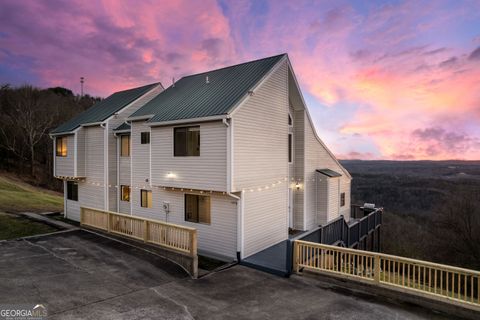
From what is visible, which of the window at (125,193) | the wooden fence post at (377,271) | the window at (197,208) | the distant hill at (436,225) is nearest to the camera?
the wooden fence post at (377,271)

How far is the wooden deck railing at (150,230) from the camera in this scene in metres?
9.44

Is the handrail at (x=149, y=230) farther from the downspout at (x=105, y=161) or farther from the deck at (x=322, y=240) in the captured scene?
the deck at (x=322, y=240)

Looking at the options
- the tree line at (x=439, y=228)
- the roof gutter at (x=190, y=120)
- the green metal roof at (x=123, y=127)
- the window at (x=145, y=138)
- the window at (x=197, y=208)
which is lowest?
the tree line at (x=439, y=228)

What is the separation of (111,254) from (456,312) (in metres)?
11.0

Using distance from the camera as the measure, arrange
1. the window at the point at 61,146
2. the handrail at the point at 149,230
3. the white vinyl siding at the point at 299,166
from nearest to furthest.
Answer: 1. the handrail at the point at 149,230
2. the white vinyl siding at the point at 299,166
3. the window at the point at 61,146

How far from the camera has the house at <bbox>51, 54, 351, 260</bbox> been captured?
10.6 m

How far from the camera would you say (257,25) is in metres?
19.5

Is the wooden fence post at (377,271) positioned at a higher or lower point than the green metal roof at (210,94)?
lower

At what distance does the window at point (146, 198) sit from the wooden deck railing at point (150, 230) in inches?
78.8

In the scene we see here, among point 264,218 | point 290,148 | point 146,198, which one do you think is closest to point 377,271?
point 264,218

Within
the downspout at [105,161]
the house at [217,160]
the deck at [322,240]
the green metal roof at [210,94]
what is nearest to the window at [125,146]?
the house at [217,160]

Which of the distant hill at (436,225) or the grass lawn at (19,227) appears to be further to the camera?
the distant hill at (436,225)

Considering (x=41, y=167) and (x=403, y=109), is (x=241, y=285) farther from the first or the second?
(x=41, y=167)

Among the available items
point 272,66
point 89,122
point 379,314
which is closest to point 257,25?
point 272,66
